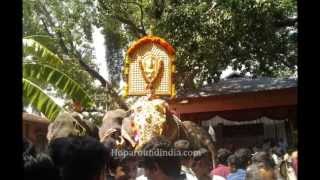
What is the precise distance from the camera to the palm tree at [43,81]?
6.15m

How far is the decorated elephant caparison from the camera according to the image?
470cm

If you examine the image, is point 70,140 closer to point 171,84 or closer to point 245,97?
point 171,84

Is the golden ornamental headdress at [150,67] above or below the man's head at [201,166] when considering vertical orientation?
above

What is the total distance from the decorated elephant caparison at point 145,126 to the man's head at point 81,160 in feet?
8.31

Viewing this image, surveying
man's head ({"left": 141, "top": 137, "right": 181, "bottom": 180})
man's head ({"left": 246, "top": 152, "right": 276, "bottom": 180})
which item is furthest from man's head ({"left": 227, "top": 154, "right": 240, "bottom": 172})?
man's head ({"left": 141, "top": 137, "right": 181, "bottom": 180})

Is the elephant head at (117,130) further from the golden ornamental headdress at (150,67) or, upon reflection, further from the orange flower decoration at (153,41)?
the orange flower decoration at (153,41)

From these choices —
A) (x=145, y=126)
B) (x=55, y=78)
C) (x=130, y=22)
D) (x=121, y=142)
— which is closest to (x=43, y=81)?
(x=55, y=78)

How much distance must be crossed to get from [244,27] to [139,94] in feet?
10.7

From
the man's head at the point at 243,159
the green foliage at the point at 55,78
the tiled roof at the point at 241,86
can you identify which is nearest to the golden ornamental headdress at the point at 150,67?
the man's head at the point at 243,159

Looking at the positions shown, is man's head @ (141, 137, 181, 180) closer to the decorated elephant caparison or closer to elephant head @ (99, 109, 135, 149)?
the decorated elephant caparison

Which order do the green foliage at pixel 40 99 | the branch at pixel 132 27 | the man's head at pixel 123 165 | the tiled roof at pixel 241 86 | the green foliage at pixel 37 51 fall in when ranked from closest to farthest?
the man's head at pixel 123 165 → the green foliage at pixel 40 99 → the green foliage at pixel 37 51 → the tiled roof at pixel 241 86 → the branch at pixel 132 27

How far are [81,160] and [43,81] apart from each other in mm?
4706

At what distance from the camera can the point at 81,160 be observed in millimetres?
1945
